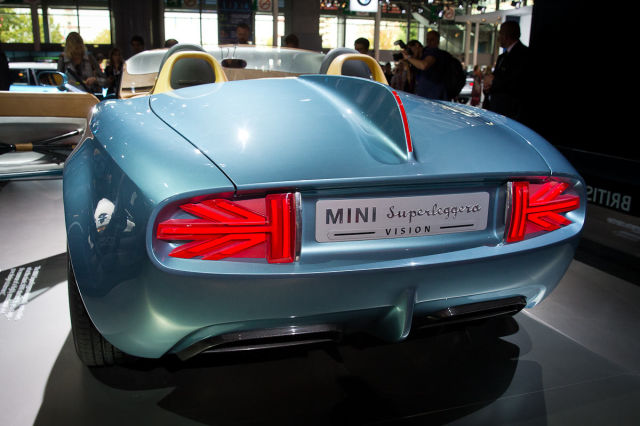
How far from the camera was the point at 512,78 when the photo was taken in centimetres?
482

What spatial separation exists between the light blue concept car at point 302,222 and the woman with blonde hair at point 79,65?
4.79m

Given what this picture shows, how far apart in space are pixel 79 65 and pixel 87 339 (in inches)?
205

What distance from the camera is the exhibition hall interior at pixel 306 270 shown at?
132cm

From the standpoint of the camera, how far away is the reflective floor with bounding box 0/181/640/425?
1731mm

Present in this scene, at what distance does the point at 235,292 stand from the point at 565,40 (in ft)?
12.6

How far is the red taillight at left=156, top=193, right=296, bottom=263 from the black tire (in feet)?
1.90

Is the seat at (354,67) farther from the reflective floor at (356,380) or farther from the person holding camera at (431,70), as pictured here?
the person holding camera at (431,70)

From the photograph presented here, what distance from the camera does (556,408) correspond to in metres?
1.81

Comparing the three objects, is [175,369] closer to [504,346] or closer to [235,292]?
[235,292]

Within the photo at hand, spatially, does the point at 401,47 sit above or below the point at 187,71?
above

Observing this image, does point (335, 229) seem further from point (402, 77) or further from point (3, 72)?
point (402, 77)

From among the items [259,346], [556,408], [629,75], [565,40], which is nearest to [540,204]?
[556,408]

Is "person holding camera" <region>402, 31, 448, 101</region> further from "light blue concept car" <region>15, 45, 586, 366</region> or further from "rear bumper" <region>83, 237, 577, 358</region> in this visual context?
"rear bumper" <region>83, 237, 577, 358</region>

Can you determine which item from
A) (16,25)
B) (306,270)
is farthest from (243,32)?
(16,25)
